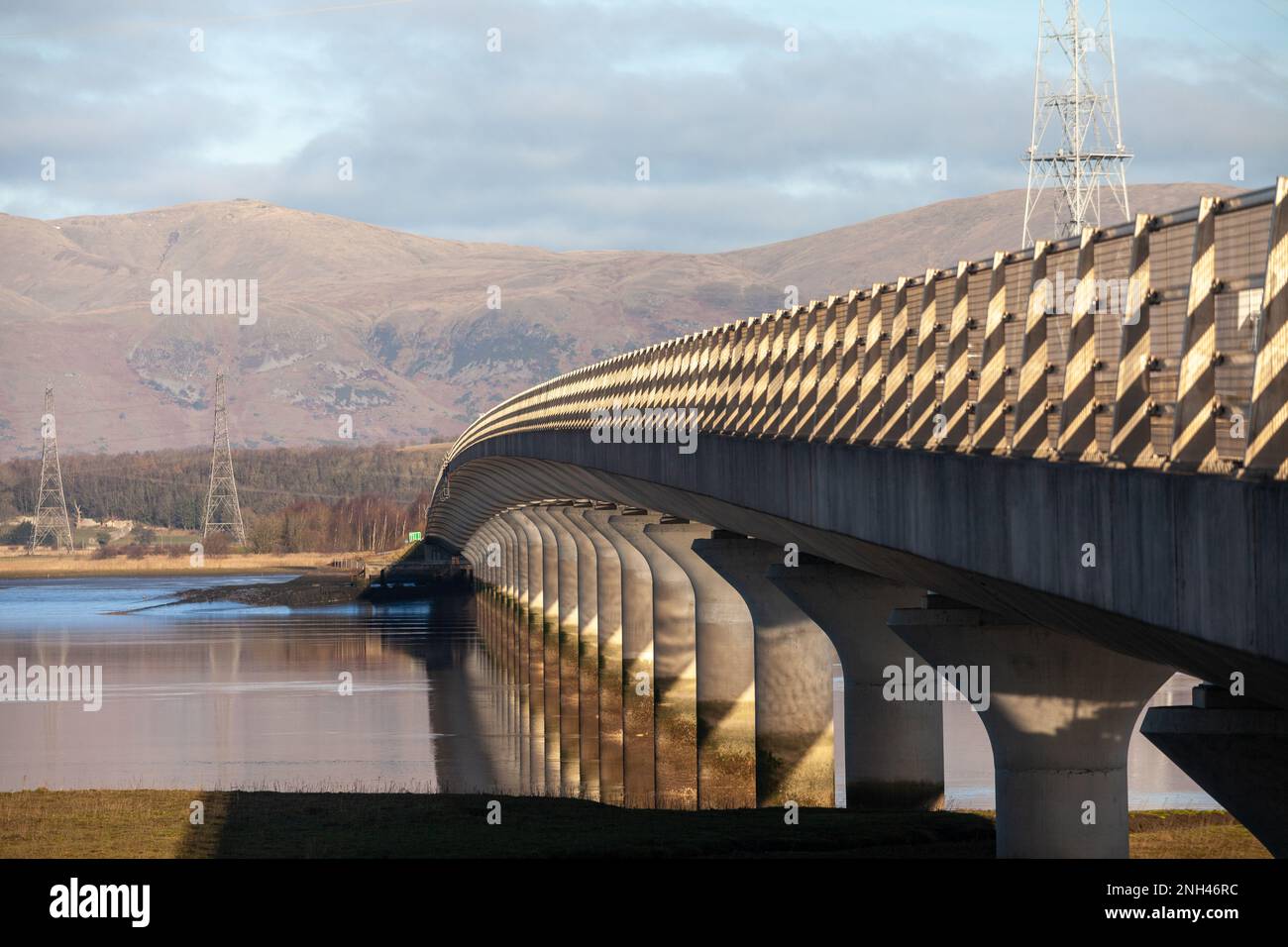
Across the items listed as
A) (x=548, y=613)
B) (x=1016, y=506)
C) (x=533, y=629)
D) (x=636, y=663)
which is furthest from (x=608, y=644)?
(x=1016, y=506)

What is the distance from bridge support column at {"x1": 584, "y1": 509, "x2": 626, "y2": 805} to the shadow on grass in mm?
18553

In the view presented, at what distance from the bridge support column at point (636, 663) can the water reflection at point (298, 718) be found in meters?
2.99

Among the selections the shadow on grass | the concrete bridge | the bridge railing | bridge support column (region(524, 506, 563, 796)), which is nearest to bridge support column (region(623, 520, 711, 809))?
the concrete bridge

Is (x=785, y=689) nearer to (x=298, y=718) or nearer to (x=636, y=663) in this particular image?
(x=298, y=718)

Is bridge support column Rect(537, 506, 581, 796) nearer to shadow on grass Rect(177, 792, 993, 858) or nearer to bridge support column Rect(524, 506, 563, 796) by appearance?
bridge support column Rect(524, 506, 563, 796)

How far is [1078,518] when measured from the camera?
14.3 meters

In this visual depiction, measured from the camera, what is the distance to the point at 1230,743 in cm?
1533

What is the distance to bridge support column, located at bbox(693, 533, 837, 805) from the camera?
40.3 metres

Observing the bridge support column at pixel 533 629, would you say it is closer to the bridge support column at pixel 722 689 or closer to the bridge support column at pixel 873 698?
the bridge support column at pixel 722 689

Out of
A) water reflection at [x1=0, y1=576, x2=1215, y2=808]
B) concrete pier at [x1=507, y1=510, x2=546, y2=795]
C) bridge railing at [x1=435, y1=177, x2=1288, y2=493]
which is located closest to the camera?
bridge railing at [x1=435, y1=177, x2=1288, y2=493]

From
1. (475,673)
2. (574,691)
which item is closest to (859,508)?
(574,691)

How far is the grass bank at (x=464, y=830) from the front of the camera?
26109 mm

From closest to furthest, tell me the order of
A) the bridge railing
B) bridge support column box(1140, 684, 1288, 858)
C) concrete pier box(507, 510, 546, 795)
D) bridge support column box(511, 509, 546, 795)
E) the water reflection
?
the bridge railing < bridge support column box(1140, 684, 1288, 858) < the water reflection < concrete pier box(507, 510, 546, 795) < bridge support column box(511, 509, 546, 795)

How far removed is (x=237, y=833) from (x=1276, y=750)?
56.5 feet
